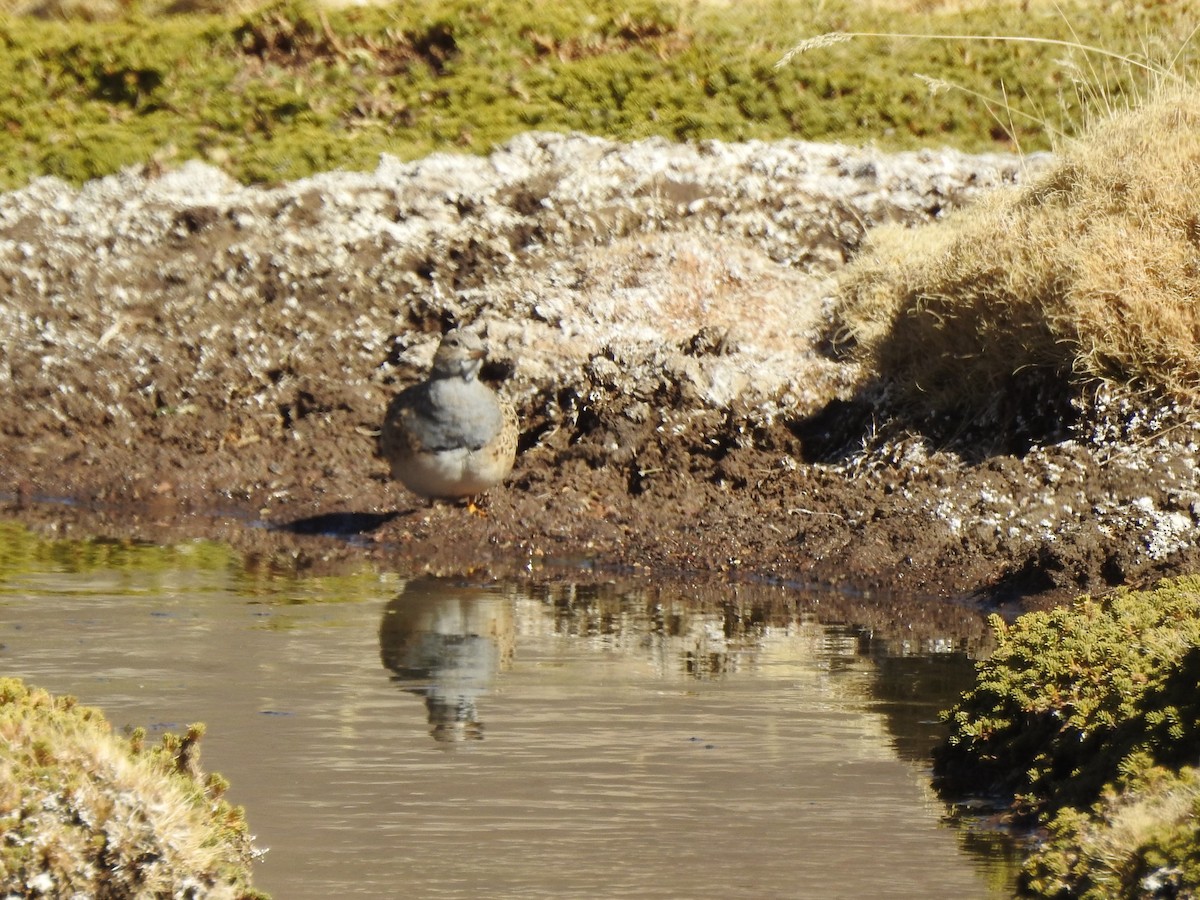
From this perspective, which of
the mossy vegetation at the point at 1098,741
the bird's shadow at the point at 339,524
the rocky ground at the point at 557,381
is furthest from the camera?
the bird's shadow at the point at 339,524

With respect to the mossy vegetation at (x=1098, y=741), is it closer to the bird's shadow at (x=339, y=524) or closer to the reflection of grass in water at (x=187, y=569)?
the reflection of grass in water at (x=187, y=569)

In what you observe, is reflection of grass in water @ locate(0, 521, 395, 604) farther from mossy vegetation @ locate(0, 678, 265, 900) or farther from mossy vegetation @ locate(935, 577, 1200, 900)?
mossy vegetation @ locate(0, 678, 265, 900)

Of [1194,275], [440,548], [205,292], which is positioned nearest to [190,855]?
[440,548]

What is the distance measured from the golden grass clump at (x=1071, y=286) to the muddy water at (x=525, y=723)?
257cm

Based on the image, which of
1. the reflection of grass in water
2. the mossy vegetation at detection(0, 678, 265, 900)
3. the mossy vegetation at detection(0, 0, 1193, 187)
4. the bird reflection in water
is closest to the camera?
the mossy vegetation at detection(0, 678, 265, 900)

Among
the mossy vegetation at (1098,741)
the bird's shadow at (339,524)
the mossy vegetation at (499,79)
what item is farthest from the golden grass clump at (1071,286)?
the mossy vegetation at (499,79)

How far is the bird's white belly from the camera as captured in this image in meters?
10.6

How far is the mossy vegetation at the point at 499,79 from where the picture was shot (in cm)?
1764

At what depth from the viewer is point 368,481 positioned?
12.3 metres

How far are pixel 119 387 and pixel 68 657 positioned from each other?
6.03 meters

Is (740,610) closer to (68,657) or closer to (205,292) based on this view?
(68,657)

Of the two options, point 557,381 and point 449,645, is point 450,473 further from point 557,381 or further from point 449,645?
point 449,645

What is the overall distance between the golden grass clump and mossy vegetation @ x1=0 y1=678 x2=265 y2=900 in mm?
6979

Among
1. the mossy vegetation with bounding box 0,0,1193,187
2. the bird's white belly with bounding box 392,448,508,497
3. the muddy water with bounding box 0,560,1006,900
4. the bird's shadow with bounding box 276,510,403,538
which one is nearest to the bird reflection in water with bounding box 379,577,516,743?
the muddy water with bounding box 0,560,1006,900
